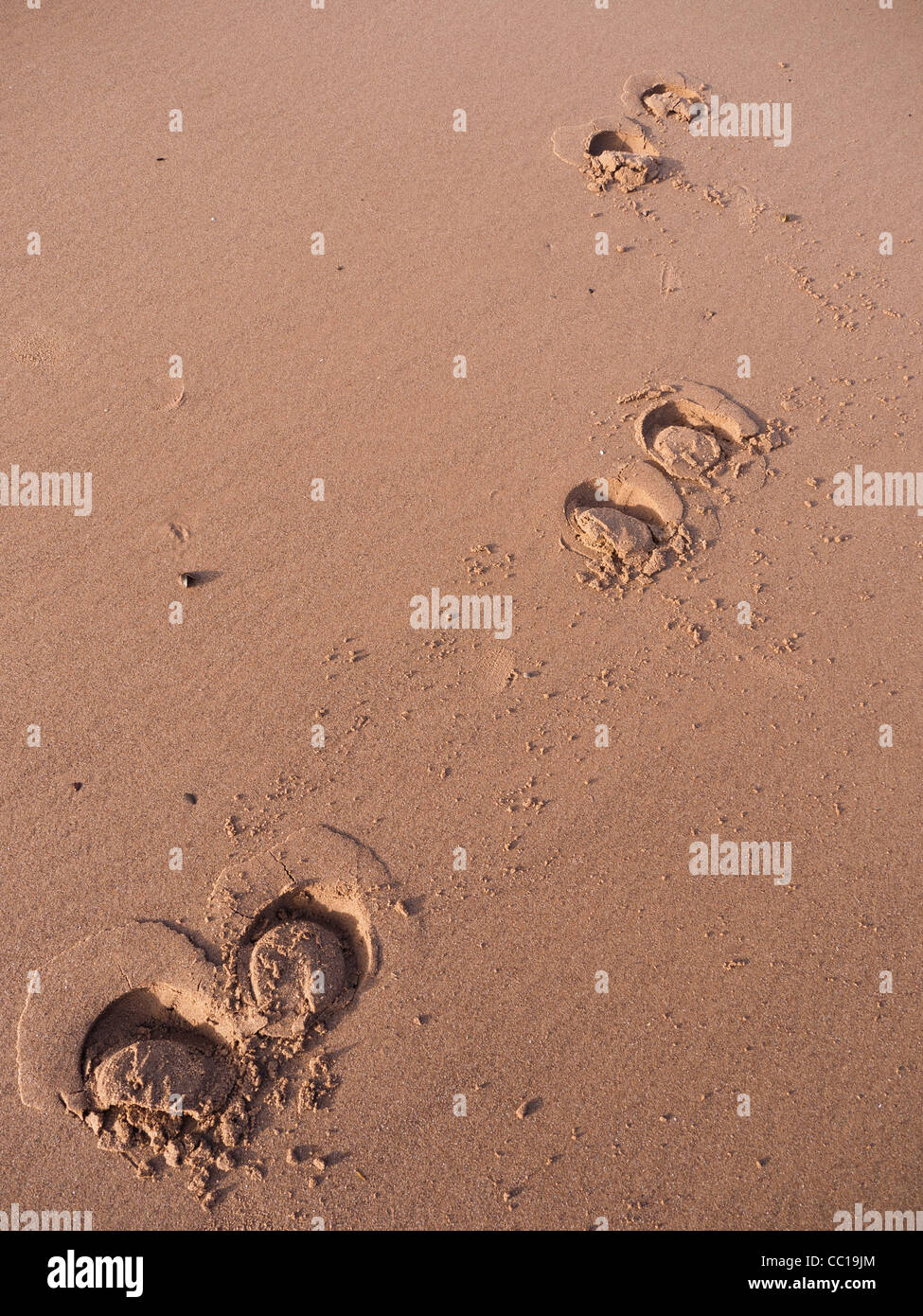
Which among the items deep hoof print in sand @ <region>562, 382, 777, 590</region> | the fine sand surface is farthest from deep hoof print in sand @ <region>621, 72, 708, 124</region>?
deep hoof print in sand @ <region>562, 382, 777, 590</region>

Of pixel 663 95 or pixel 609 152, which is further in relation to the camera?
pixel 663 95

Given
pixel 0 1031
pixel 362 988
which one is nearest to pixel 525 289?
pixel 362 988

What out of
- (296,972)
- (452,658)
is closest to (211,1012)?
(296,972)

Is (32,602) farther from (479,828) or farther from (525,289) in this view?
(525,289)

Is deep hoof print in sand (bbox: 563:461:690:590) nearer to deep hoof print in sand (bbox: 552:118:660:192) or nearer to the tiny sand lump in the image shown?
the tiny sand lump

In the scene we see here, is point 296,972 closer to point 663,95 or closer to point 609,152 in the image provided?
point 609,152
